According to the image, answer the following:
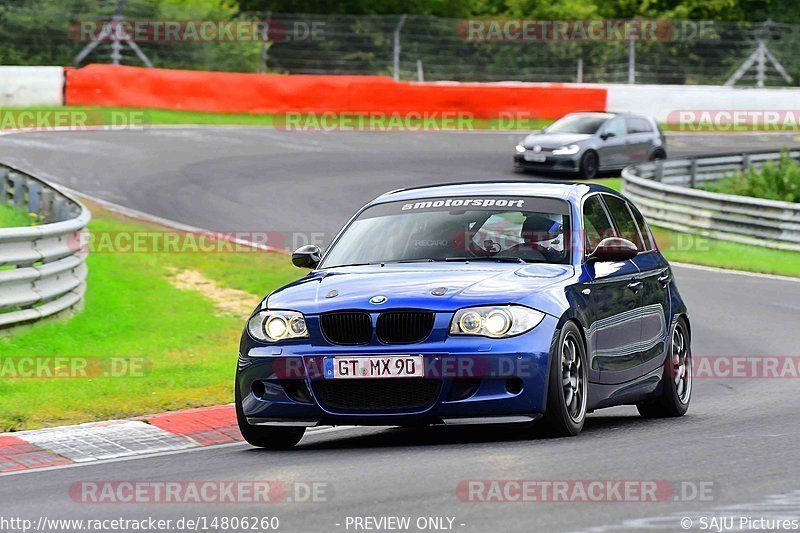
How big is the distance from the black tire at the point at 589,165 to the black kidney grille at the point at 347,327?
967 inches

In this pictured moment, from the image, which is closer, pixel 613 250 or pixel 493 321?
pixel 493 321

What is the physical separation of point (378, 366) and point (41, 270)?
6311 mm

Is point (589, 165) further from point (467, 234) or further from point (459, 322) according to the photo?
point (459, 322)

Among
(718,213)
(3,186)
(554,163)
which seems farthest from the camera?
(554,163)

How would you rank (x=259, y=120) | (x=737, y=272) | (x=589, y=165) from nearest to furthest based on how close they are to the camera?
(x=737, y=272), (x=589, y=165), (x=259, y=120)

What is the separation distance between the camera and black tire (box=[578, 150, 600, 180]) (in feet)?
108

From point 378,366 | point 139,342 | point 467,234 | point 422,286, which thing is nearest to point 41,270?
point 139,342

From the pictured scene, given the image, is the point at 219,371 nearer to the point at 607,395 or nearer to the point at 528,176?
the point at 607,395

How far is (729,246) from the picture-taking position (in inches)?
1012

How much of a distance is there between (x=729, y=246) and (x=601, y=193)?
1570cm

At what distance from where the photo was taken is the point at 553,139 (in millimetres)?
32781

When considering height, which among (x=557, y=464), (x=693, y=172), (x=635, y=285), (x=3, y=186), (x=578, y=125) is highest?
(x=635, y=285)

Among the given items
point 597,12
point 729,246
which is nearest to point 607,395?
point 729,246

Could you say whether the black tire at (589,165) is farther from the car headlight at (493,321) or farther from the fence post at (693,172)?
the car headlight at (493,321)
